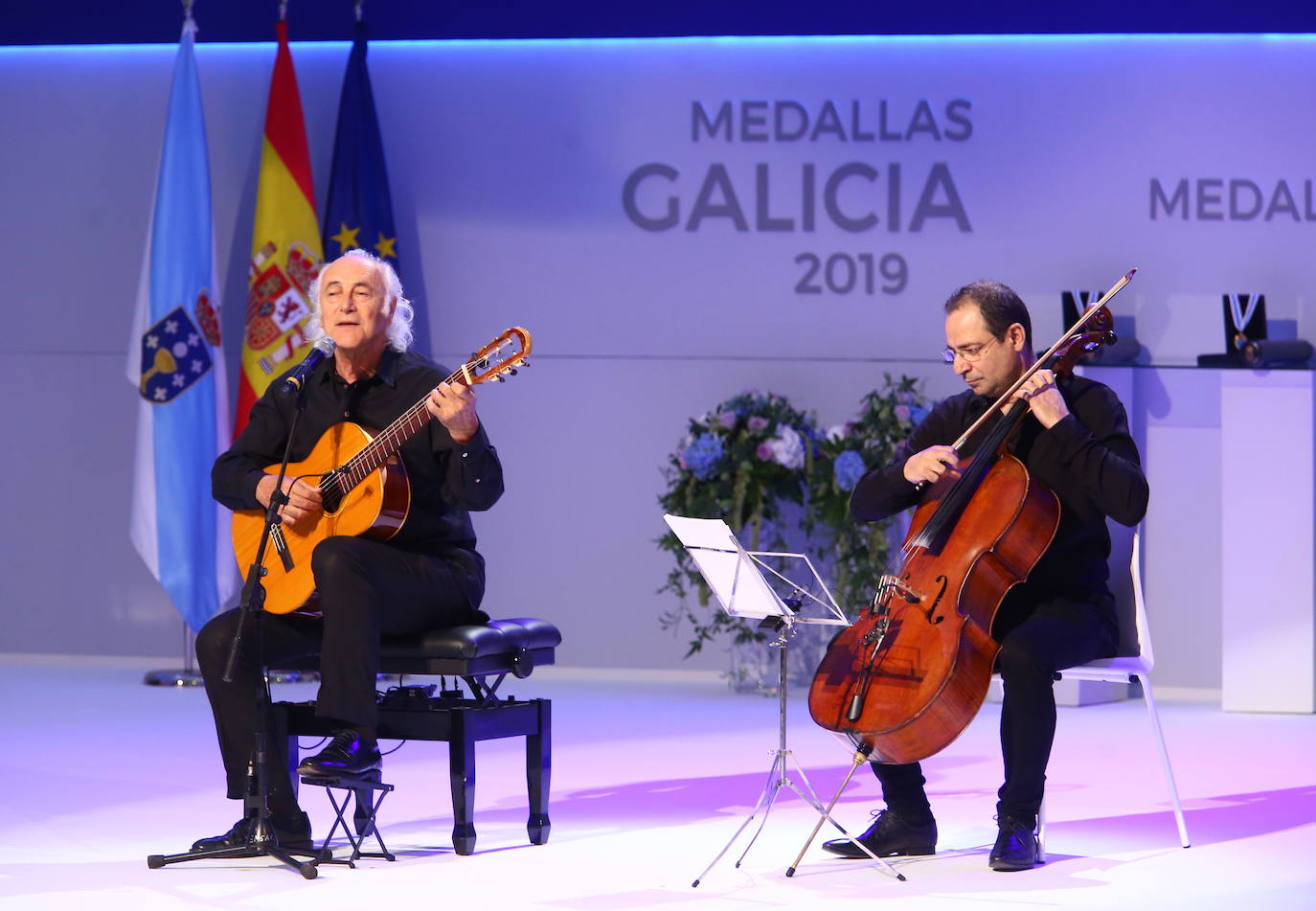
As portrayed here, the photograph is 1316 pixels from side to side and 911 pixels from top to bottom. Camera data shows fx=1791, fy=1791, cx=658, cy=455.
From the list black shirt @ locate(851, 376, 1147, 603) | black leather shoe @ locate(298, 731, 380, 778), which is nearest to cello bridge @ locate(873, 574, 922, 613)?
black shirt @ locate(851, 376, 1147, 603)

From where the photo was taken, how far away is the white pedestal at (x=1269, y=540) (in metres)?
→ 6.16

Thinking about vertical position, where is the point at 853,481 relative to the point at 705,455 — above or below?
below

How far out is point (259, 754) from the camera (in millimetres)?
3607

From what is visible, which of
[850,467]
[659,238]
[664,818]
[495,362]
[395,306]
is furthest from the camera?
[659,238]

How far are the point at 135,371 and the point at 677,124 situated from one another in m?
2.34

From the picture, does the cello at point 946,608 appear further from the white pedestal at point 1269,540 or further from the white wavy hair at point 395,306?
the white pedestal at point 1269,540

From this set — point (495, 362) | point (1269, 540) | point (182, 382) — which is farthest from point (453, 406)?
point (1269, 540)

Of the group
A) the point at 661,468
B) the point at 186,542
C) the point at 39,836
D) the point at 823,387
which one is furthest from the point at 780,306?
the point at 39,836

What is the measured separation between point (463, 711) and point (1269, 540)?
3.51 metres

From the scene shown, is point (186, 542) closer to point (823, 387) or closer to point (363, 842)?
point (823, 387)

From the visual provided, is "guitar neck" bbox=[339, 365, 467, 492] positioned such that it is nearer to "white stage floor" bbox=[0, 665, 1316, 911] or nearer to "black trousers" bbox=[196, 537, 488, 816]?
"black trousers" bbox=[196, 537, 488, 816]

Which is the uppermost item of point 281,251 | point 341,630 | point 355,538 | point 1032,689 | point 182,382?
point 281,251

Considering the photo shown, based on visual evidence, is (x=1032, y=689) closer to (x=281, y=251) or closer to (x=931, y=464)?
(x=931, y=464)

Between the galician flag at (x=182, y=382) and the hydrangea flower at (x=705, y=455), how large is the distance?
5.88 feet
